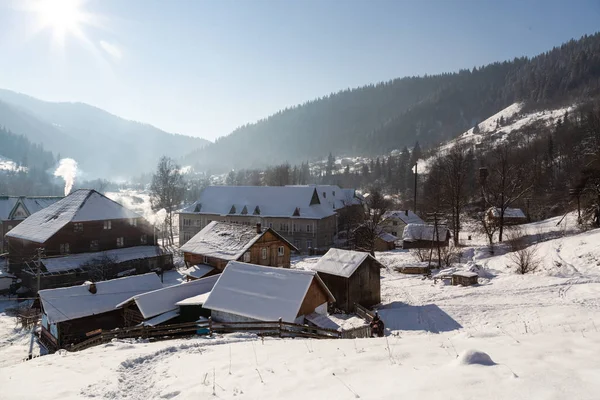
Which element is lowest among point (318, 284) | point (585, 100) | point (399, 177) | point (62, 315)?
Answer: point (62, 315)

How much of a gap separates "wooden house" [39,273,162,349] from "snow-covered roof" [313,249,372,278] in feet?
46.0

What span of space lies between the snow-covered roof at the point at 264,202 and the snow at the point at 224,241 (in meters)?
21.8

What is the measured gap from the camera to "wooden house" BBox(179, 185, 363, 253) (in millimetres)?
56844

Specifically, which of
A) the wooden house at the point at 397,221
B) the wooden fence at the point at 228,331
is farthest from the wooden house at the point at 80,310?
the wooden house at the point at 397,221

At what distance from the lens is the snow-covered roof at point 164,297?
21469mm

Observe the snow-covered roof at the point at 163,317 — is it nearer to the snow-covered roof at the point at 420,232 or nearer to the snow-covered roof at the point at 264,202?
the snow-covered roof at the point at 264,202

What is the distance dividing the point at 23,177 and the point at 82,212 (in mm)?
155655

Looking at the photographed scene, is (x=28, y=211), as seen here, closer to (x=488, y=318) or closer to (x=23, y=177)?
(x=488, y=318)

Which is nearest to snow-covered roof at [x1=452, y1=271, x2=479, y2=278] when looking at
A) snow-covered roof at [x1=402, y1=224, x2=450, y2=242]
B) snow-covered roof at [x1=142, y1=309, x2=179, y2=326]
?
snow-covered roof at [x1=142, y1=309, x2=179, y2=326]

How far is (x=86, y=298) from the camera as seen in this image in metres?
24.5

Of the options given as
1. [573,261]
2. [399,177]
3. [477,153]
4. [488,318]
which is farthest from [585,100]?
[488,318]

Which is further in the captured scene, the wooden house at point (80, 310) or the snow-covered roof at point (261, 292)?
the wooden house at point (80, 310)

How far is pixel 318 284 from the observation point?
70.1ft

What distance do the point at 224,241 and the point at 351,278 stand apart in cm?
1393
